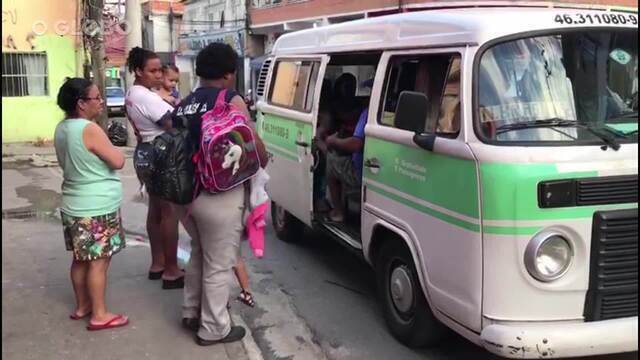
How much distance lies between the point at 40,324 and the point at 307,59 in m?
3.19

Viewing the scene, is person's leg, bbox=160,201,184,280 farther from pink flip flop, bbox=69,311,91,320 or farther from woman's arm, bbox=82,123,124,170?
woman's arm, bbox=82,123,124,170

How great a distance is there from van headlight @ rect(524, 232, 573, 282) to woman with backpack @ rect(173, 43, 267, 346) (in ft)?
5.52

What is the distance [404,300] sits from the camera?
4.21 meters

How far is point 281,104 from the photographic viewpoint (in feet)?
21.9

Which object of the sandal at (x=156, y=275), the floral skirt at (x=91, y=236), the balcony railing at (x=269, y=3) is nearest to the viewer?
the floral skirt at (x=91, y=236)

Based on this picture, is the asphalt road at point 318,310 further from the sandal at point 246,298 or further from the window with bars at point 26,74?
the window with bars at point 26,74

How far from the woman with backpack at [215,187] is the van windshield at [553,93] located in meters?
1.42

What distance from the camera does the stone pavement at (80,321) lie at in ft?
13.3

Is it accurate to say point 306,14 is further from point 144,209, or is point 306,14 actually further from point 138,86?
point 138,86

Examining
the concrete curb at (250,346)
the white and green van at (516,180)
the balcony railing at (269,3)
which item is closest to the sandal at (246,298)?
the concrete curb at (250,346)

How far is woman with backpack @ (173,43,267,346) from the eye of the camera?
3859 millimetres

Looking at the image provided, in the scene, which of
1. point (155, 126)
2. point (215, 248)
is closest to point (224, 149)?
point (215, 248)

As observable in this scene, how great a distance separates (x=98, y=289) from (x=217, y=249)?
961 millimetres

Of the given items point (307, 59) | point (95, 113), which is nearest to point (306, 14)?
point (307, 59)
